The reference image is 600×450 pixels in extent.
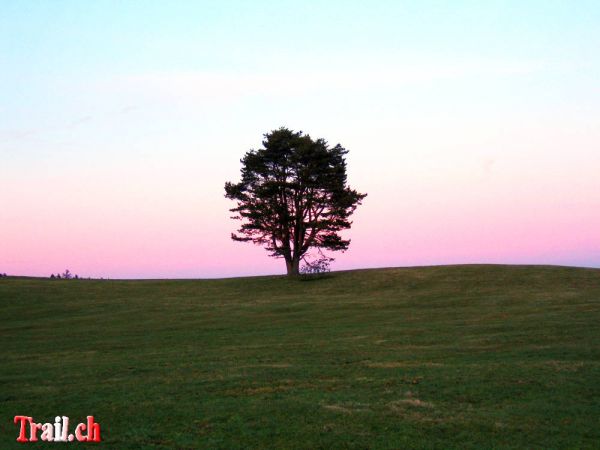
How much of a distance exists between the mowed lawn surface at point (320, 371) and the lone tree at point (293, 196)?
21038 millimetres

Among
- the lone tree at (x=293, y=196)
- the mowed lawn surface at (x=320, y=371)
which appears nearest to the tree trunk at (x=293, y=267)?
the lone tree at (x=293, y=196)

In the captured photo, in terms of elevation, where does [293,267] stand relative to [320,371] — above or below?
above

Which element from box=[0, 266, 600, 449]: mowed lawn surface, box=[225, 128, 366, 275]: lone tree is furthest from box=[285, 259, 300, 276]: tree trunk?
box=[0, 266, 600, 449]: mowed lawn surface

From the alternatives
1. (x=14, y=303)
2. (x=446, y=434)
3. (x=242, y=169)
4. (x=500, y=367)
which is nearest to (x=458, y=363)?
(x=500, y=367)

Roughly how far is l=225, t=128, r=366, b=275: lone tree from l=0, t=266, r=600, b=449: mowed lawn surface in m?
21.0

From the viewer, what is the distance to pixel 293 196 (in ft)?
220

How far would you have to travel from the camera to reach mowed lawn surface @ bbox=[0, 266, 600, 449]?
13.4 metres

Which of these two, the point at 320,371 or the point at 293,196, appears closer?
the point at 320,371

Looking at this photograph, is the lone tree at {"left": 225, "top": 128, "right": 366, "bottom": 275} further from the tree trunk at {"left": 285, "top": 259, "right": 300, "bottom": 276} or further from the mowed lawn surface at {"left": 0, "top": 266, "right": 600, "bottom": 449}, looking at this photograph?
the mowed lawn surface at {"left": 0, "top": 266, "right": 600, "bottom": 449}

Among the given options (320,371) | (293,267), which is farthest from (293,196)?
(320,371)

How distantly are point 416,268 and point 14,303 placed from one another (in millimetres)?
37186

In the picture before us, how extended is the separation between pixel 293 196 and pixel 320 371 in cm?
4785

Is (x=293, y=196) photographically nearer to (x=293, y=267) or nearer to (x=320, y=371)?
(x=293, y=267)

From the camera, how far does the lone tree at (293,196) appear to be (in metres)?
65.6
